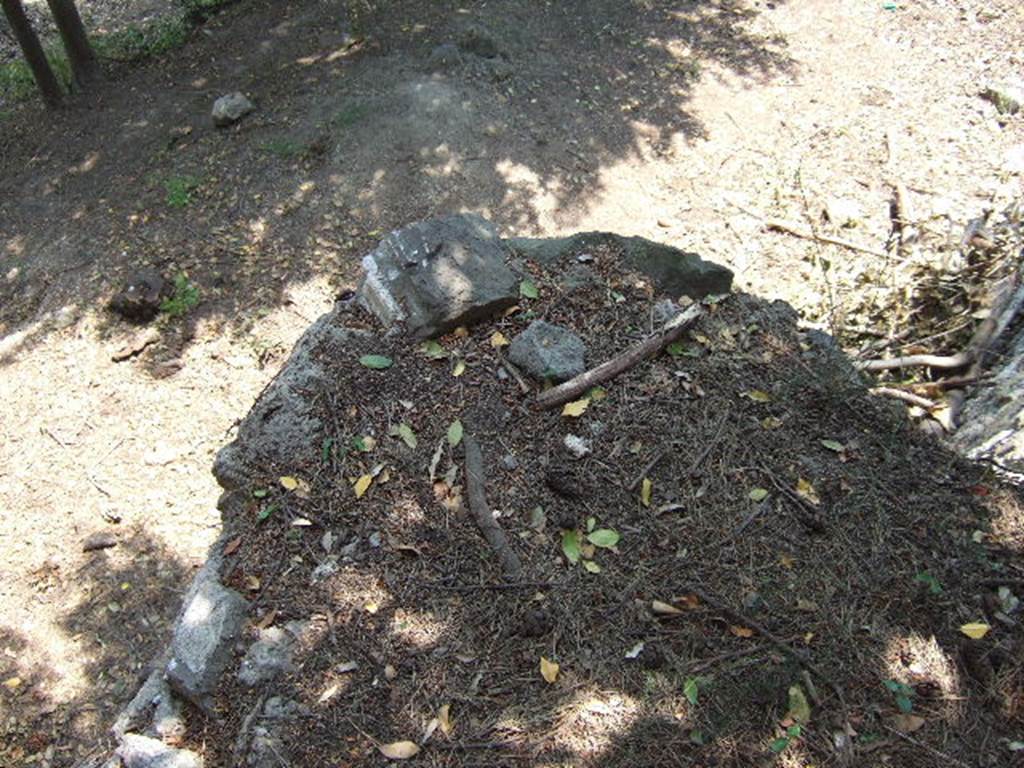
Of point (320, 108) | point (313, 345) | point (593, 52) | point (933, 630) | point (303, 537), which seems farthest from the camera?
point (593, 52)

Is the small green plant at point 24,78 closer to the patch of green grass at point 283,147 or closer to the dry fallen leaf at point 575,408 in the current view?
the patch of green grass at point 283,147

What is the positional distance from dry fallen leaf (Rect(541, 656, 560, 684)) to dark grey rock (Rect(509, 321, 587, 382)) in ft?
3.77

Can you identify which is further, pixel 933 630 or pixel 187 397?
pixel 187 397

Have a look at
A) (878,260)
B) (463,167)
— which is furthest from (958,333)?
(463,167)

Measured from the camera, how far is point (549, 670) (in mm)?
2246

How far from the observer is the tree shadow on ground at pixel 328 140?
219 inches

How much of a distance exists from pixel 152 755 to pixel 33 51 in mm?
6749

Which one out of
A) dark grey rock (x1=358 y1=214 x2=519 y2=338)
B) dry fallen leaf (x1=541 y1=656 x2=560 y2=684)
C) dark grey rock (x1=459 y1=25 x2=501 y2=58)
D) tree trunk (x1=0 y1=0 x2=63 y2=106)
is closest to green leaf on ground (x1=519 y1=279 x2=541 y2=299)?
dark grey rock (x1=358 y1=214 x2=519 y2=338)

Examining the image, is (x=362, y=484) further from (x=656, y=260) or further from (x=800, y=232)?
(x=800, y=232)

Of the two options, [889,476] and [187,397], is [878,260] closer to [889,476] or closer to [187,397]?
[889,476]

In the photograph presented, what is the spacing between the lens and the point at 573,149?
6.26 m

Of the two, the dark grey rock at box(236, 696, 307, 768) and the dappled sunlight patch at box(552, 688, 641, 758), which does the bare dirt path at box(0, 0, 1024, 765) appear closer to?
the dark grey rock at box(236, 696, 307, 768)

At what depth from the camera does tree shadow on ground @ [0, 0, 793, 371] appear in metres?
5.57

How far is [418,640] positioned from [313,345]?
1432 millimetres
